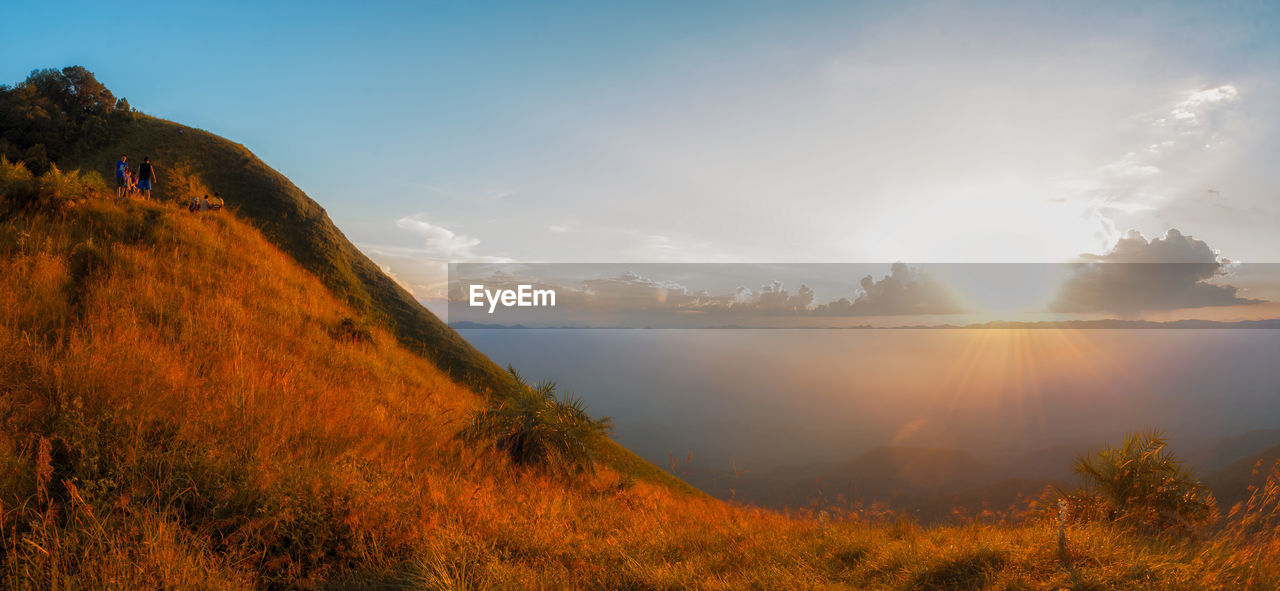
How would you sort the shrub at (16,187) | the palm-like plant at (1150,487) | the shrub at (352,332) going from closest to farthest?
the palm-like plant at (1150,487)
the shrub at (16,187)
the shrub at (352,332)

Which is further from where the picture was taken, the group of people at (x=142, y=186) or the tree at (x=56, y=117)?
the tree at (x=56, y=117)

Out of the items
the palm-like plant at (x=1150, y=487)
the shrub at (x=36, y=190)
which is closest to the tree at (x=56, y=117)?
the shrub at (x=36, y=190)

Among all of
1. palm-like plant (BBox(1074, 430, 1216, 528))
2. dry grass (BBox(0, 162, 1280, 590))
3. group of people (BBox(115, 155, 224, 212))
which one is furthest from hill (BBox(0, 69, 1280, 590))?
group of people (BBox(115, 155, 224, 212))

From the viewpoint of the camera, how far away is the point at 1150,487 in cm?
714

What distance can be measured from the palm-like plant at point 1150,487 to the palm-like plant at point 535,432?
8.06 m

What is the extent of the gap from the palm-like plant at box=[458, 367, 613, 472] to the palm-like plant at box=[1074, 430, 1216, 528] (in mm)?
8060

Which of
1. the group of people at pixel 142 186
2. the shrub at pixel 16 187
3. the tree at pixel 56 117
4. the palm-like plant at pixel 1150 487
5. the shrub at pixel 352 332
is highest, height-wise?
the tree at pixel 56 117

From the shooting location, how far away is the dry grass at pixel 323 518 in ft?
12.8

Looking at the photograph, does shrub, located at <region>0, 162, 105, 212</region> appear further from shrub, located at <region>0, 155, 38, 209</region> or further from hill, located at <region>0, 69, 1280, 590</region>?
hill, located at <region>0, 69, 1280, 590</region>

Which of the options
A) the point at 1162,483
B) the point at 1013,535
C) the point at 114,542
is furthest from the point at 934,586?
the point at 114,542

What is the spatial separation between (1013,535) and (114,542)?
8065 mm

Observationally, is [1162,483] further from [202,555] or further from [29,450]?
[29,450]

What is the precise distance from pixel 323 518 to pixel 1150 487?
414 inches

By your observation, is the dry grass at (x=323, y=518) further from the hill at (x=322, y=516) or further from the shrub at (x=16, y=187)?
the shrub at (x=16, y=187)
